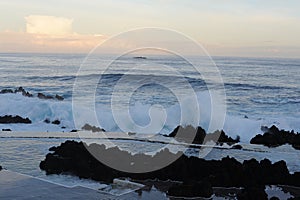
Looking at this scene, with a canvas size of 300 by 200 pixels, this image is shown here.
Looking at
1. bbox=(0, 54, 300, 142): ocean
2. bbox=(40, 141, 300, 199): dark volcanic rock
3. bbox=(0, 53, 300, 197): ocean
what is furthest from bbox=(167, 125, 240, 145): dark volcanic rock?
bbox=(40, 141, 300, 199): dark volcanic rock

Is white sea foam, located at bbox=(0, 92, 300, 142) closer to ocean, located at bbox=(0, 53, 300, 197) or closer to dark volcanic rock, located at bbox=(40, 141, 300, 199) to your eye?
ocean, located at bbox=(0, 53, 300, 197)

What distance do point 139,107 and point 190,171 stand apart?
15337mm

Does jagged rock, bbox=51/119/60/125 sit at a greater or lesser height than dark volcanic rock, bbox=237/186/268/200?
greater

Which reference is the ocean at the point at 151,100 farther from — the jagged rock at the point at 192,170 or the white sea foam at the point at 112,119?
the jagged rock at the point at 192,170

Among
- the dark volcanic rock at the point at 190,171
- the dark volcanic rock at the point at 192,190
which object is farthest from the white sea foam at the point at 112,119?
the dark volcanic rock at the point at 192,190

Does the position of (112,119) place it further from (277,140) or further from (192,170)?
(192,170)

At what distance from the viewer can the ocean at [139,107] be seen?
40.3 ft

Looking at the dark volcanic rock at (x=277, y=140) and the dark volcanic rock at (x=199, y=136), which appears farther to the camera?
the dark volcanic rock at (x=199, y=136)

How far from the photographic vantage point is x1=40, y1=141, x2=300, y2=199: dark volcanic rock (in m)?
9.12

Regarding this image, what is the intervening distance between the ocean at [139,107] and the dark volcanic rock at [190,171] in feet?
1.58

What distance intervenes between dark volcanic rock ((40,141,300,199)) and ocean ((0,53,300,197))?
48 cm

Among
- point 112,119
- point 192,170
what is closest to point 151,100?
point 112,119

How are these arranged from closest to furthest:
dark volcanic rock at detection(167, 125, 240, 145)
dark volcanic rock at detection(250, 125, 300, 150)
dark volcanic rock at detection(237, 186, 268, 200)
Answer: dark volcanic rock at detection(237, 186, 268, 200), dark volcanic rock at detection(250, 125, 300, 150), dark volcanic rock at detection(167, 125, 240, 145)

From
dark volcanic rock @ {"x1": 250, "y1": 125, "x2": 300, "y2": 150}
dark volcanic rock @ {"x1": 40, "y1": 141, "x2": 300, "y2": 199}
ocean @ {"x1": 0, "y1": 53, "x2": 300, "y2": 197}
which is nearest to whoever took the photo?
dark volcanic rock @ {"x1": 40, "y1": 141, "x2": 300, "y2": 199}
